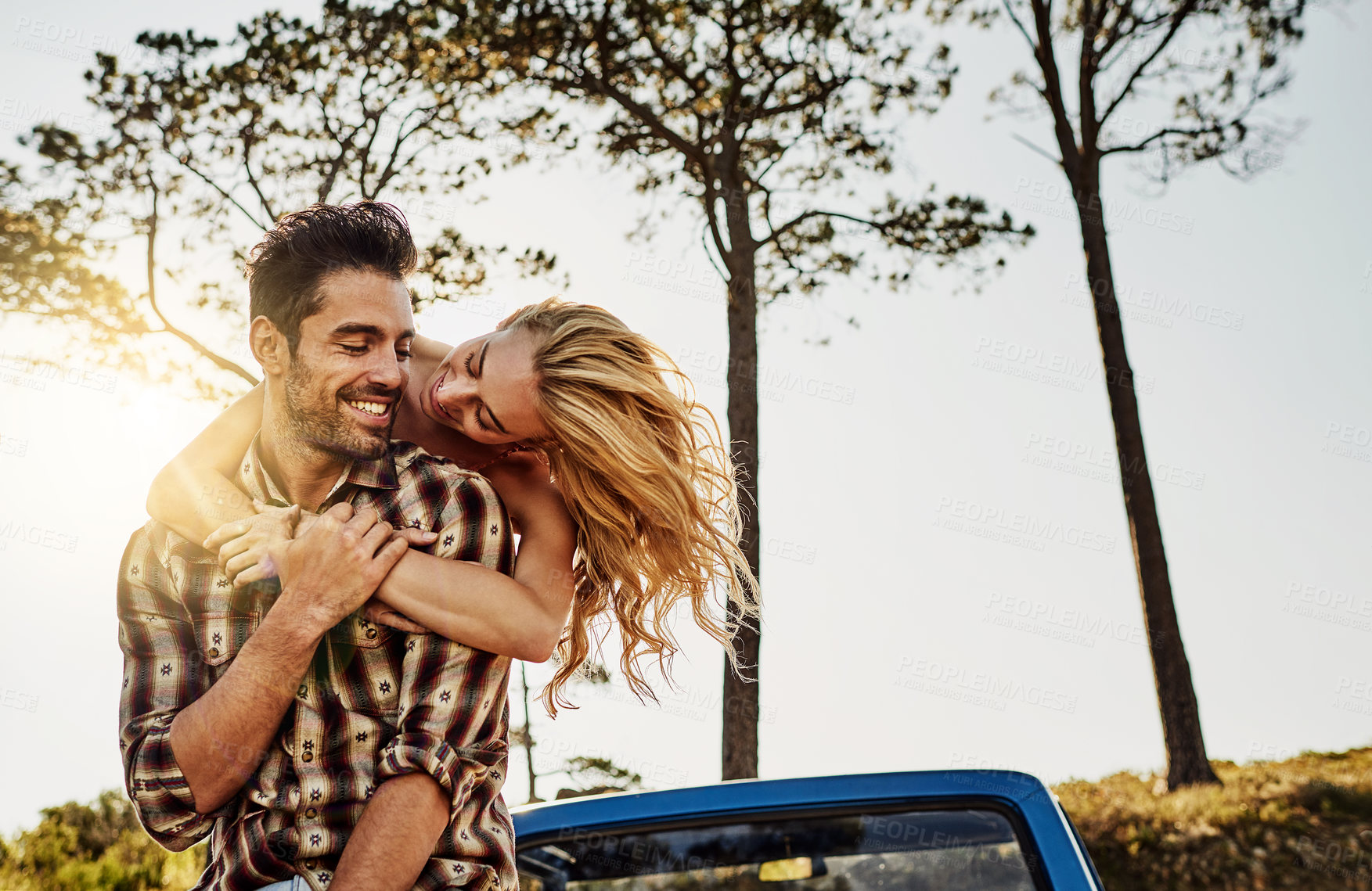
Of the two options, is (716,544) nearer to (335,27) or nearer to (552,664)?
(552,664)

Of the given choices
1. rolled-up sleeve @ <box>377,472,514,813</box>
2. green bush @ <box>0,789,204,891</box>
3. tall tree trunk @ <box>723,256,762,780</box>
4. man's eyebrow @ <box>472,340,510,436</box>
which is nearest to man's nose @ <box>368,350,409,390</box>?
rolled-up sleeve @ <box>377,472,514,813</box>

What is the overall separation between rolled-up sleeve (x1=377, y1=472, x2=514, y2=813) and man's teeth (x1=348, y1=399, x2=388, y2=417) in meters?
0.24

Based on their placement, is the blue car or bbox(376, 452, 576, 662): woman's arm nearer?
bbox(376, 452, 576, 662): woman's arm

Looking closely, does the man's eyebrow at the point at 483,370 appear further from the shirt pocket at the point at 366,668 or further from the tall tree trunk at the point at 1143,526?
the tall tree trunk at the point at 1143,526

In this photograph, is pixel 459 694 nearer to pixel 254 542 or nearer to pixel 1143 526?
pixel 254 542

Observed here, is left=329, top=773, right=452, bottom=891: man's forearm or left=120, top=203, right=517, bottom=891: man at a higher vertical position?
left=120, top=203, right=517, bottom=891: man

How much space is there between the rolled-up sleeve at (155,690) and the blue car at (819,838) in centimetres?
87

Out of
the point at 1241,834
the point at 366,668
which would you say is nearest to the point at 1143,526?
the point at 1241,834

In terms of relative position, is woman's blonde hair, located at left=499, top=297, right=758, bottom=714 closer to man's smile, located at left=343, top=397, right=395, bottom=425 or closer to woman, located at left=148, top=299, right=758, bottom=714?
woman, located at left=148, top=299, right=758, bottom=714

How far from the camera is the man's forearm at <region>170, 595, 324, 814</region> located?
5.36ft

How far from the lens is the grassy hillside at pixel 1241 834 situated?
302 inches

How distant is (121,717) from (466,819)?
0.64m

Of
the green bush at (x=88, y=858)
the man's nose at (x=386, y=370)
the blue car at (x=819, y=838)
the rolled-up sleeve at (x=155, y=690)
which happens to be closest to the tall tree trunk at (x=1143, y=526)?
the green bush at (x=88, y=858)

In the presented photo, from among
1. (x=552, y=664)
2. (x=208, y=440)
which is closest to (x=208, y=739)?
(x=208, y=440)
